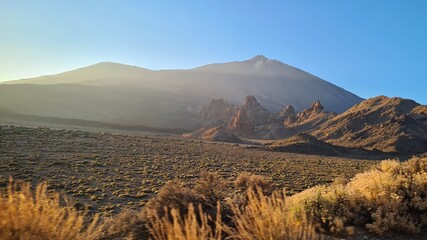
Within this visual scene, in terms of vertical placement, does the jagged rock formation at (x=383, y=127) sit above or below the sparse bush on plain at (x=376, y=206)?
above

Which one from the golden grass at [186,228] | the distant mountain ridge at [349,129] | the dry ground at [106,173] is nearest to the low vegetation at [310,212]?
the golden grass at [186,228]

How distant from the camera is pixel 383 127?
2680 inches

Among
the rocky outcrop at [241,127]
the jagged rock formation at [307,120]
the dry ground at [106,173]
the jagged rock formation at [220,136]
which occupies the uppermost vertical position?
the jagged rock formation at [307,120]

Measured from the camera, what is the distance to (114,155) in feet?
104

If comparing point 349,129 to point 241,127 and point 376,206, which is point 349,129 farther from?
point 376,206

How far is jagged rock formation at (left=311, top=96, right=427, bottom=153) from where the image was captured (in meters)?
61.1

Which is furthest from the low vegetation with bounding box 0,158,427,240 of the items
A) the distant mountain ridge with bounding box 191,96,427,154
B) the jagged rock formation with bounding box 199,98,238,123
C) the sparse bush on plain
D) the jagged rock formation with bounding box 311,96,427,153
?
the jagged rock formation with bounding box 199,98,238,123

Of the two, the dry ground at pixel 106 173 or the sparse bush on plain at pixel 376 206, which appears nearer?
the sparse bush on plain at pixel 376 206

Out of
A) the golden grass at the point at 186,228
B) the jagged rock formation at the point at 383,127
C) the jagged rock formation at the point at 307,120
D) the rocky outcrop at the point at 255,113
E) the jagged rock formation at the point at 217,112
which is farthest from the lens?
the jagged rock formation at the point at 217,112

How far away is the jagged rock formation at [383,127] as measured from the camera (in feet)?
200

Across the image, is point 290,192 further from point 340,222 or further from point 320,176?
point 340,222

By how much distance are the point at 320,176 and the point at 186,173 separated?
10.9 meters

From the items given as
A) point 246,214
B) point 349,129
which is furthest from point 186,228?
point 349,129

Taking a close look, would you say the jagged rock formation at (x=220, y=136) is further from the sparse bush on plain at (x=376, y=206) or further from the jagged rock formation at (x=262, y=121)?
the sparse bush on plain at (x=376, y=206)
